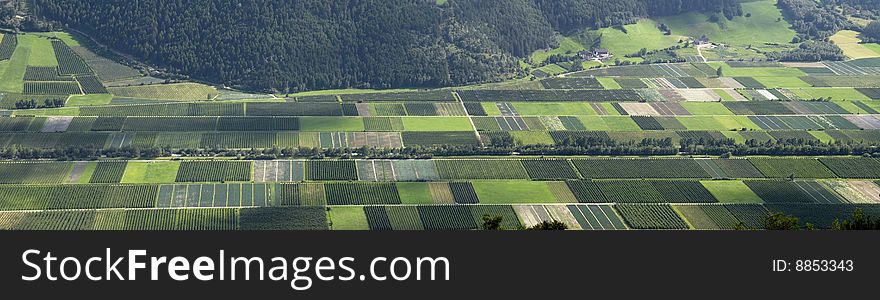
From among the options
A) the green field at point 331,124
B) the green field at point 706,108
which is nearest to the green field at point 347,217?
the green field at point 331,124

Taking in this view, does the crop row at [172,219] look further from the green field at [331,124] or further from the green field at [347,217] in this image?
the green field at [331,124]

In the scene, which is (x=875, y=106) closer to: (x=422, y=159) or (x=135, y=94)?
(x=422, y=159)

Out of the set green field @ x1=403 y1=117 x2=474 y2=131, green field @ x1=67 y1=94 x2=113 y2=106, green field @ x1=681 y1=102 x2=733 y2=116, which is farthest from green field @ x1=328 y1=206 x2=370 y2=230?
green field @ x1=681 y1=102 x2=733 y2=116

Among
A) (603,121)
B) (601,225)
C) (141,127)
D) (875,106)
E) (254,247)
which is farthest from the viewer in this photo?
(875,106)

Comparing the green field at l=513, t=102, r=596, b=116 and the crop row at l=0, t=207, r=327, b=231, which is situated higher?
the green field at l=513, t=102, r=596, b=116

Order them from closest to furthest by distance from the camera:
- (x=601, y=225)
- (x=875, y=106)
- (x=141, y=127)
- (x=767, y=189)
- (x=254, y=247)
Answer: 1. (x=254, y=247)
2. (x=601, y=225)
3. (x=767, y=189)
4. (x=141, y=127)
5. (x=875, y=106)

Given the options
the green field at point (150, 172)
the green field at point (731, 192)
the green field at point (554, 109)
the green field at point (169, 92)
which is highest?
the green field at point (169, 92)

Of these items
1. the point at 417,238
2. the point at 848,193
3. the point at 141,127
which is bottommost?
the point at 848,193

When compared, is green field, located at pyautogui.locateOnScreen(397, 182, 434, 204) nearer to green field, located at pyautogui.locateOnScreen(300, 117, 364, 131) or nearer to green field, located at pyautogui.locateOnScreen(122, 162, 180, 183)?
green field, located at pyautogui.locateOnScreen(300, 117, 364, 131)

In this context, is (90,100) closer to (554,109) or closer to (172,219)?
(172,219)

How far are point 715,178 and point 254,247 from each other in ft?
391

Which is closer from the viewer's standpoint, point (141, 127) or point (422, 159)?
point (422, 159)

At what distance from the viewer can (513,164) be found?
151 m

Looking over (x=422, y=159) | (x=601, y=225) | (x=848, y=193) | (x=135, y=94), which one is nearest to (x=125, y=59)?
(x=135, y=94)
